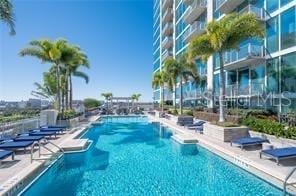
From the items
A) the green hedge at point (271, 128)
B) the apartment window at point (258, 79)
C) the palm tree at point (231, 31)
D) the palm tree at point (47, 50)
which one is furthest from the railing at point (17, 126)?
the apartment window at point (258, 79)

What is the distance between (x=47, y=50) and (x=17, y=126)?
9.56 m

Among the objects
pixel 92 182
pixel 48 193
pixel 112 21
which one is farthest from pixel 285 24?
pixel 112 21

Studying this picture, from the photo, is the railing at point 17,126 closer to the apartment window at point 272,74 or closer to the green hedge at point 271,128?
the green hedge at point 271,128

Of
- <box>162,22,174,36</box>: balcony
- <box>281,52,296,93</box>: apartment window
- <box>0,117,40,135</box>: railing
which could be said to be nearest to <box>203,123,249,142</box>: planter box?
<box>281,52,296,93</box>: apartment window

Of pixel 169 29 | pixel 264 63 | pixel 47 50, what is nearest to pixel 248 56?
pixel 264 63

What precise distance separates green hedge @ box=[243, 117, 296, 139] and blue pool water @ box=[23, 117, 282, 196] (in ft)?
10.6

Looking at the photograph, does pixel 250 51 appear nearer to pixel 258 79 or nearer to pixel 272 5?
pixel 258 79

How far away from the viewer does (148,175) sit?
35.3 ft

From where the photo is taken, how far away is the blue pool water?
889cm

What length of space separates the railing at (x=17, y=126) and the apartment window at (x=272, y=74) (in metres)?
17.8

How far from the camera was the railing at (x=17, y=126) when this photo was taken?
17584mm

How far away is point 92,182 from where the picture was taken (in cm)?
991

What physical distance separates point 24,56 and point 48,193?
21.9 m

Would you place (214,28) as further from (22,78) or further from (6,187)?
(22,78)
